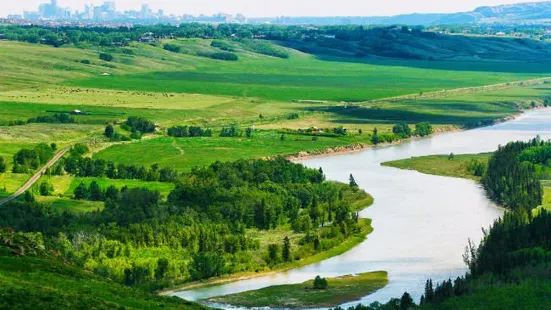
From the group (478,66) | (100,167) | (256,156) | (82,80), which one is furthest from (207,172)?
(478,66)

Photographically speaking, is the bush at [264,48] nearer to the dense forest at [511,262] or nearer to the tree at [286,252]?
the dense forest at [511,262]

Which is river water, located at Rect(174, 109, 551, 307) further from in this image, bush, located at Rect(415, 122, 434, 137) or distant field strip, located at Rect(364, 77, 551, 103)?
distant field strip, located at Rect(364, 77, 551, 103)

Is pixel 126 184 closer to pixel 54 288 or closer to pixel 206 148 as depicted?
pixel 206 148

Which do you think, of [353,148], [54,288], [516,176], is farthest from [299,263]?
[353,148]

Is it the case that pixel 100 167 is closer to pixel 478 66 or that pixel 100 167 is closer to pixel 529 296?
pixel 529 296

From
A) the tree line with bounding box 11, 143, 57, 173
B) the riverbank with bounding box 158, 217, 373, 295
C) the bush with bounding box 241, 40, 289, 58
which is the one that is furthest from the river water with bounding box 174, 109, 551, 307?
the bush with bounding box 241, 40, 289, 58

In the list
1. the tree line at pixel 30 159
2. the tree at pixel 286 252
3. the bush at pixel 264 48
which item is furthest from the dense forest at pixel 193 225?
the bush at pixel 264 48
